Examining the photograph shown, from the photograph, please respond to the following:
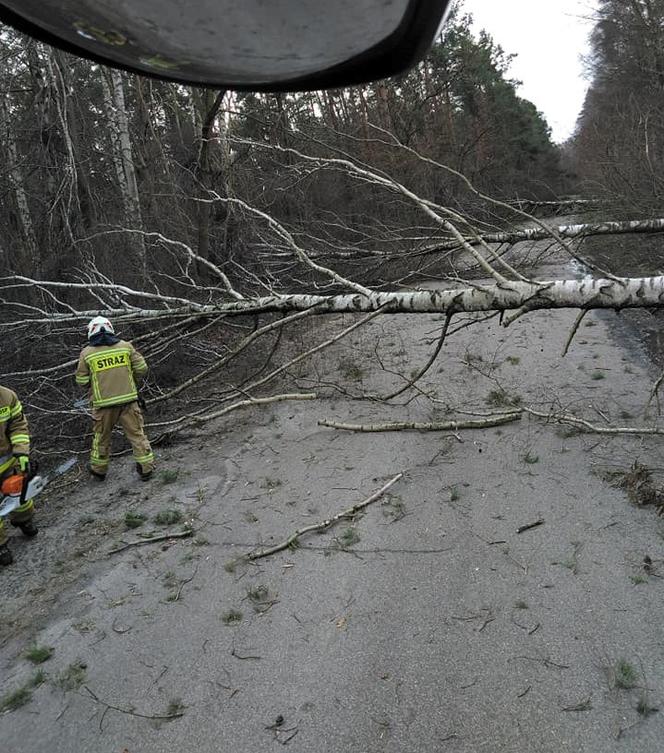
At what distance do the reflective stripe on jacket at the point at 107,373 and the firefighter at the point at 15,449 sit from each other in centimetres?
87

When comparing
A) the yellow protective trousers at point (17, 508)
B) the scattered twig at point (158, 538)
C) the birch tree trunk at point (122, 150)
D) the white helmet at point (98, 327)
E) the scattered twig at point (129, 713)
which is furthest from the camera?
the birch tree trunk at point (122, 150)

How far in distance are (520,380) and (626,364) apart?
1420 mm

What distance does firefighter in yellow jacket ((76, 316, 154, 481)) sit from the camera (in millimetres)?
5766

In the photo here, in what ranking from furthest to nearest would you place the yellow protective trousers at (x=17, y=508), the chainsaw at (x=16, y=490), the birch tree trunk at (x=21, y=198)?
the birch tree trunk at (x=21, y=198) < the yellow protective trousers at (x=17, y=508) < the chainsaw at (x=16, y=490)

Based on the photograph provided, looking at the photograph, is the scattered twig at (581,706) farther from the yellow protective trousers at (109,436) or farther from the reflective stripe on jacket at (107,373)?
the reflective stripe on jacket at (107,373)

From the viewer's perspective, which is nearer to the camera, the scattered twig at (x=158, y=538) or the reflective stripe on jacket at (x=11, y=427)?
the scattered twig at (x=158, y=538)

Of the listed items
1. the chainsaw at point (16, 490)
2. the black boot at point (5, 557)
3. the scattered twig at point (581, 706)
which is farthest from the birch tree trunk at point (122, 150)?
the scattered twig at point (581, 706)

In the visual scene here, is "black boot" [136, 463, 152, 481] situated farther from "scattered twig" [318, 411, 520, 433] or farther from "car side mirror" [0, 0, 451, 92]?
"car side mirror" [0, 0, 451, 92]

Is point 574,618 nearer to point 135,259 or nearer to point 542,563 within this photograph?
point 542,563

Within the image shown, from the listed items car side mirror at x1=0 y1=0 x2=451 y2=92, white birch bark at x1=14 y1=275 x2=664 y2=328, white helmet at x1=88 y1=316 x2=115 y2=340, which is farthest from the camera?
white helmet at x1=88 y1=316 x2=115 y2=340

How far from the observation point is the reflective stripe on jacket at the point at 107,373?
5773 mm

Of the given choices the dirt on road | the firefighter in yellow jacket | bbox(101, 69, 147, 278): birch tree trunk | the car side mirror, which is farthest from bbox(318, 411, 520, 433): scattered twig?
bbox(101, 69, 147, 278): birch tree trunk

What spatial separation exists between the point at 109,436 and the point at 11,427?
1064mm

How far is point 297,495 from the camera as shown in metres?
4.99
